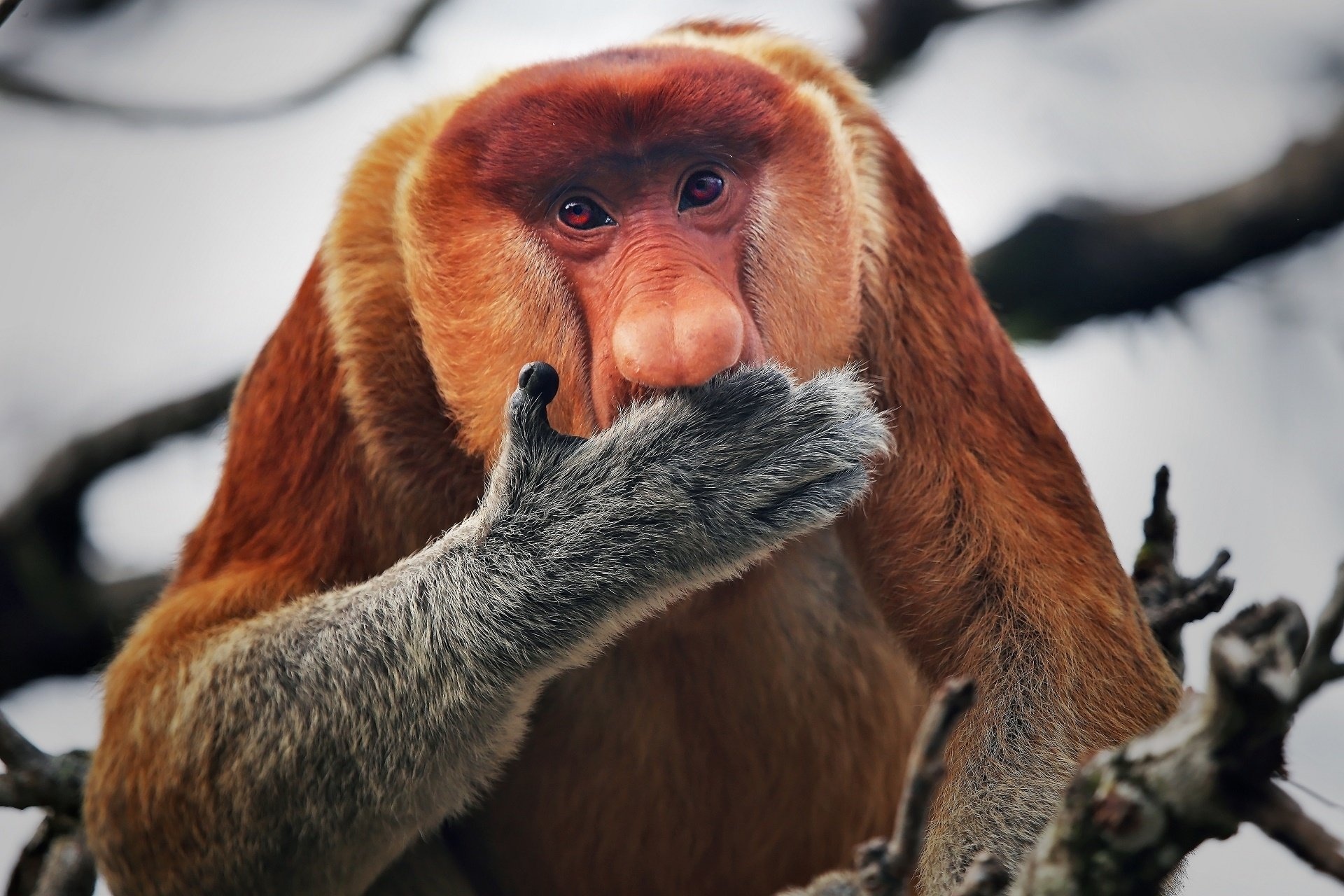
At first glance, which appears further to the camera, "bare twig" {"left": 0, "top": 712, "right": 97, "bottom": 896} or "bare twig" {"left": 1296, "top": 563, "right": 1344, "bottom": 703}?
"bare twig" {"left": 0, "top": 712, "right": 97, "bottom": 896}

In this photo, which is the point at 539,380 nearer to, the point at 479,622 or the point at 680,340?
the point at 680,340

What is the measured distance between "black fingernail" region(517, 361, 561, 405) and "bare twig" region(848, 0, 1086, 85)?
8.65 feet

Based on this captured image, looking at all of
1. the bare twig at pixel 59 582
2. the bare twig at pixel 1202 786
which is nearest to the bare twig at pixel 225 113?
the bare twig at pixel 59 582

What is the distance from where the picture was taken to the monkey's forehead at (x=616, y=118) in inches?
98.0

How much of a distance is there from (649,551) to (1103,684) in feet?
3.61

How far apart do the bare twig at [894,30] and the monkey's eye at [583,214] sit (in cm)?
226

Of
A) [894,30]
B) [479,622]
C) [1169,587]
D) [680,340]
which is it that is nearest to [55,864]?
[479,622]

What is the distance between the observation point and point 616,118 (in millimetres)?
2488

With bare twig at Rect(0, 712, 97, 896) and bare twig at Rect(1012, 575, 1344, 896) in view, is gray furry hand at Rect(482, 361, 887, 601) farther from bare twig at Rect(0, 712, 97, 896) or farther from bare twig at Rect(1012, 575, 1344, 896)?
bare twig at Rect(0, 712, 97, 896)

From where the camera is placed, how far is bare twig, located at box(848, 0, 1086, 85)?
4.45 meters

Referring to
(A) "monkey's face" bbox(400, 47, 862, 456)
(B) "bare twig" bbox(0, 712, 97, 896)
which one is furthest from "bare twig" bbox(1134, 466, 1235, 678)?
(B) "bare twig" bbox(0, 712, 97, 896)

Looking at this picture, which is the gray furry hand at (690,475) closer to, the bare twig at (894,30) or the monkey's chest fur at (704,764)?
the monkey's chest fur at (704,764)

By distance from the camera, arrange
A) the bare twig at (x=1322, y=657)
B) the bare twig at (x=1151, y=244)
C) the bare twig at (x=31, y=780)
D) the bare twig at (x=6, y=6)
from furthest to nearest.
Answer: the bare twig at (x=1151, y=244) → the bare twig at (x=31, y=780) → the bare twig at (x=6, y=6) → the bare twig at (x=1322, y=657)

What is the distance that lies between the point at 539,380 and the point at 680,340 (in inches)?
11.1
